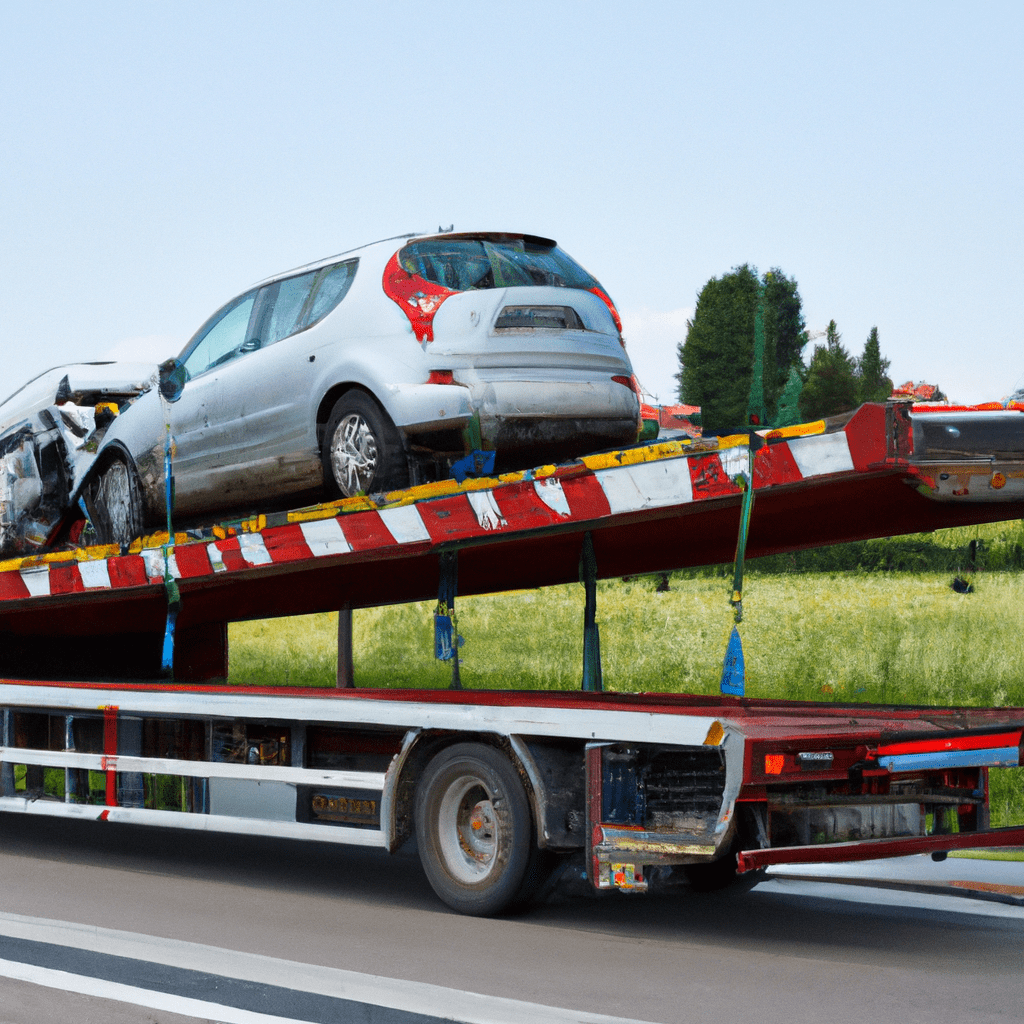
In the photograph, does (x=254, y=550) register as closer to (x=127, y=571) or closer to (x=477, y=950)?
(x=127, y=571)

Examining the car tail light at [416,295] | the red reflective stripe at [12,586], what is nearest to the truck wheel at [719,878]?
the car tail light at [416,295]

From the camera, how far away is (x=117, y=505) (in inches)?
384

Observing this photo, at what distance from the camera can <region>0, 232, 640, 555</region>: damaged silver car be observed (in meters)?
7.41

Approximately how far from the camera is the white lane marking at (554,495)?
21.7 feet

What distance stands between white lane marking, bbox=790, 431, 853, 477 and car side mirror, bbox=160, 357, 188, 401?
181 inches

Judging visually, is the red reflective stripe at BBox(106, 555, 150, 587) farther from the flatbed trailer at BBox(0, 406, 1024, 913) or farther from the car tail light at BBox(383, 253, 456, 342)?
the car tail light at BBox(383, 253, 456, 342)

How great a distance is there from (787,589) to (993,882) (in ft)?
39.6

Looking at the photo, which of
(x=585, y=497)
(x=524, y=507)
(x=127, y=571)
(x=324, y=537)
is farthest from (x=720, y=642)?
(x=585, y=497)

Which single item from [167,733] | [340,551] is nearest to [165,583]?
[167,733]

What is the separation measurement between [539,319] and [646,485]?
1.55 meters

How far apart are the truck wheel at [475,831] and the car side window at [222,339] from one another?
2978 millimetres

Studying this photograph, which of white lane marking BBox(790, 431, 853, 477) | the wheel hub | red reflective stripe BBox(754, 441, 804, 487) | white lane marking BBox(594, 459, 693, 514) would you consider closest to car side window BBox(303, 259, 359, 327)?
the wheel hub

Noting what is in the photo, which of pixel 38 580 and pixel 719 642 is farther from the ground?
pixel 38 580

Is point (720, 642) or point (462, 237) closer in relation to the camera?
point (462, 237)
